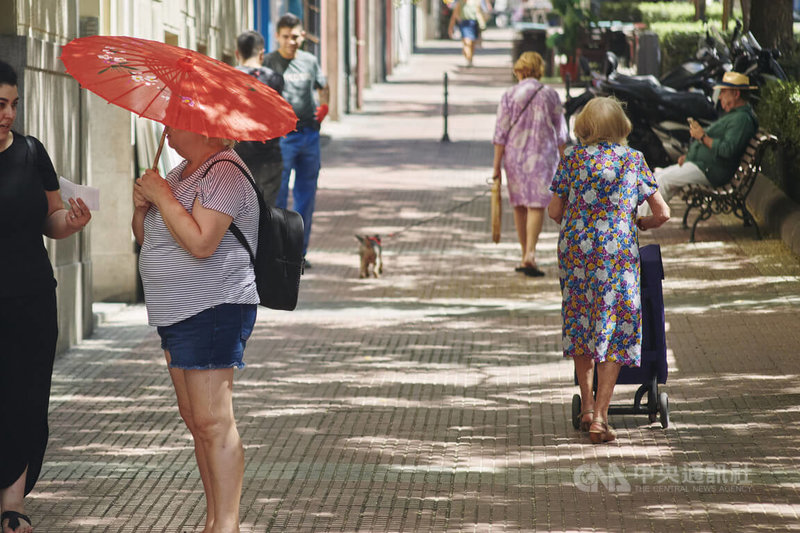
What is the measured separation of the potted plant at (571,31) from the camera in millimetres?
31547

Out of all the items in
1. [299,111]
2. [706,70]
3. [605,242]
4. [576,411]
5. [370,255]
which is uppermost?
[706,70]

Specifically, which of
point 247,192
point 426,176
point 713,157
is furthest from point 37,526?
point 426,176

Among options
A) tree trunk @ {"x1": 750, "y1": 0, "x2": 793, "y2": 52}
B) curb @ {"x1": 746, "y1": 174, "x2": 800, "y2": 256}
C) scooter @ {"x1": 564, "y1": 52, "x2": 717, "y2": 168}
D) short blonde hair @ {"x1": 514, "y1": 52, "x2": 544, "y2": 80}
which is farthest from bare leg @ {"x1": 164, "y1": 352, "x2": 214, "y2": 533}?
tree trunk @ {"x1": 750, "y1": 0, "x2": 793, "y2": 52}

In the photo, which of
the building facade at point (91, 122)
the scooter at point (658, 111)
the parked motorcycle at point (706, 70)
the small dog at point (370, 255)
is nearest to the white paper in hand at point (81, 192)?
the building facade at point (91, 122)

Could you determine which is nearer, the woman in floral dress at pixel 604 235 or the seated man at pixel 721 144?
the woman in floral dress at pixel 604 235

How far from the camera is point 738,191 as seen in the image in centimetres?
1292

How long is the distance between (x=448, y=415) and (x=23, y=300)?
274cm

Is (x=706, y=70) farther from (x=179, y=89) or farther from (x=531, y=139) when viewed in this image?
(x=179, y=89)

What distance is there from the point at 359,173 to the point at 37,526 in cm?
1401

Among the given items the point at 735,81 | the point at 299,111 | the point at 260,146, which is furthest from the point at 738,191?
the point at 260,146

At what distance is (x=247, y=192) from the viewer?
4.70 meters

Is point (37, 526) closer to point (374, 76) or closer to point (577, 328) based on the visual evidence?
point (577, 328)

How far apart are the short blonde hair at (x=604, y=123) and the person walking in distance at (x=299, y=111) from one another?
5.19m

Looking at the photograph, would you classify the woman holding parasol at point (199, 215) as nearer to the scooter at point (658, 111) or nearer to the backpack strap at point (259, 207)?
the backpack strap at point (259, 207)
